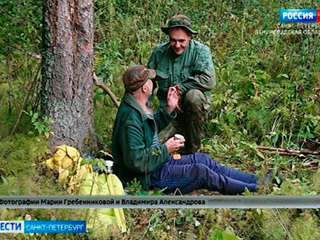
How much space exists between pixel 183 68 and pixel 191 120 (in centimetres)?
32

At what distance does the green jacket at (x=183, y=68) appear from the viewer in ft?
13.3

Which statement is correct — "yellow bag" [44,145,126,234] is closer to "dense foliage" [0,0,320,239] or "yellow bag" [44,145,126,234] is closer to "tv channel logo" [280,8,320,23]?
"dense foliage" [0,0,320,239]

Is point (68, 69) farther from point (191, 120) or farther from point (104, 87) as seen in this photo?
point (191, 120)

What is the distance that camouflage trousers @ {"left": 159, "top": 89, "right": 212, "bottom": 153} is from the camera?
4.12 metres

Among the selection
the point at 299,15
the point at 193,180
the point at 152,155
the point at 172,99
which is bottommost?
the point at 193,180

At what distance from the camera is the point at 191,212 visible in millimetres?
3621

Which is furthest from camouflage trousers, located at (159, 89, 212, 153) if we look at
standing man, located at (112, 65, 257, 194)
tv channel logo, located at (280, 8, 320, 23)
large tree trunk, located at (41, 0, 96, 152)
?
tv channel logo, located at (280, 8, 320, 23)

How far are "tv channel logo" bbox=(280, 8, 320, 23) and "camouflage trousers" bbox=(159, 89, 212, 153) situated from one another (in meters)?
1.07

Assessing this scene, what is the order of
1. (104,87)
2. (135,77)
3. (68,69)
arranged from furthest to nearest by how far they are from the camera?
1. (104,87)
2. (68,69)
3. (135,77)

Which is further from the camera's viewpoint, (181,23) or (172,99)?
(181,23)

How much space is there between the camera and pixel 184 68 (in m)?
4.07

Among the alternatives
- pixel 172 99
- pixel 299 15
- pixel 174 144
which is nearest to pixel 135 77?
pixel 172 99

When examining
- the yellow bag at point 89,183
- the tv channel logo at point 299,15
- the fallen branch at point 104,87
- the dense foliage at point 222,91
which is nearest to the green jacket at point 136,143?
the yellow bag at point 89,183

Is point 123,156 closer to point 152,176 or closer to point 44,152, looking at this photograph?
point 152,176
